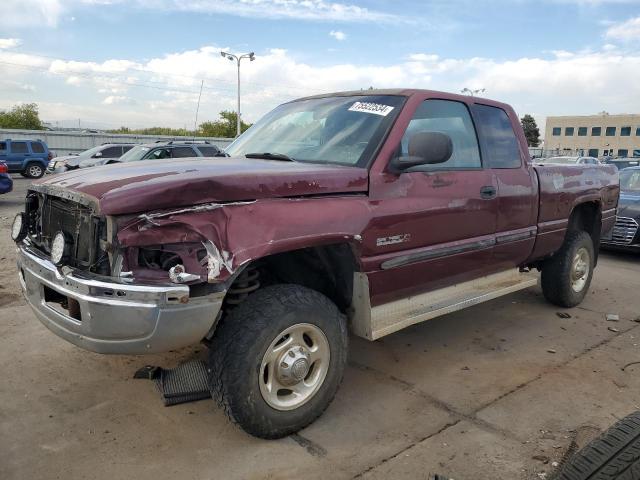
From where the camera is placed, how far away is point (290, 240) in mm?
2725

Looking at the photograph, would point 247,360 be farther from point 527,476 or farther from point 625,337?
point 625,337

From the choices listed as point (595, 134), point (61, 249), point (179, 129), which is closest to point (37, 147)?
point (61, 249)

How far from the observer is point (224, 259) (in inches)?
97.3

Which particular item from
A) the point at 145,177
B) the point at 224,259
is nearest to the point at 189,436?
the point at 224,259

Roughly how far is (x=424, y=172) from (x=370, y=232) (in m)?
0.67

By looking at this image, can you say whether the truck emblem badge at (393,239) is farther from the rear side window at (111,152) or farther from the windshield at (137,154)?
the rear side window at (111,152)

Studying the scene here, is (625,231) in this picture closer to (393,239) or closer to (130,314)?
(393,239)

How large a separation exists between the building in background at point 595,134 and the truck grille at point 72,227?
85969 mm

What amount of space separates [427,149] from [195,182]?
1414mm

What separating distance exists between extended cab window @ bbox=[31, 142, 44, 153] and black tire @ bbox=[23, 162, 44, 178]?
1.99ft

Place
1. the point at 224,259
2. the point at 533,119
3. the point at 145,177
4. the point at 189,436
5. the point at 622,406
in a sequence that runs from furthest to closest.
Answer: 1. the point at 533,119
2. the point at 622,406
3. the point at 189,436
4. the point at 145,177
5. the point at 224,259

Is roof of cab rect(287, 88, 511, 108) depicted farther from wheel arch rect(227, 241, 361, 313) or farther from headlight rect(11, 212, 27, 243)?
headlight rect(11, 212, 27, 243)

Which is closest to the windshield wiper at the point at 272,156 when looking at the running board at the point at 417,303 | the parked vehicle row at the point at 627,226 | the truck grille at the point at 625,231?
the running board at the point at 417,303

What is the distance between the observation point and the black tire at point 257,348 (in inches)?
105
